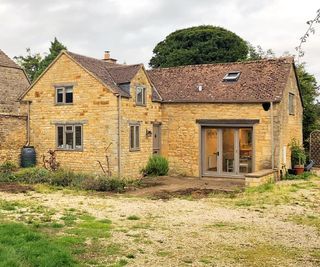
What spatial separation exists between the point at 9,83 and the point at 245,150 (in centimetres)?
2023

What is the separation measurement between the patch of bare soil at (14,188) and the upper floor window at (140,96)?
687cm

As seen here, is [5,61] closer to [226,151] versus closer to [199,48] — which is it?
[199,48]

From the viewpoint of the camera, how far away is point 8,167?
21422mm

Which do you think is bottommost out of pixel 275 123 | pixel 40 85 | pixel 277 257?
pixel 277 257

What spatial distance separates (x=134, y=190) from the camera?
1730 cm

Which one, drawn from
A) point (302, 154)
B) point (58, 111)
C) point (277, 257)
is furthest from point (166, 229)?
point (302, 154)

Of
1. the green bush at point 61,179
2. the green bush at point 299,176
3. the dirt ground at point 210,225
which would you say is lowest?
the dirt ground at point 210,225

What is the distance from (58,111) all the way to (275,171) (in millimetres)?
11059

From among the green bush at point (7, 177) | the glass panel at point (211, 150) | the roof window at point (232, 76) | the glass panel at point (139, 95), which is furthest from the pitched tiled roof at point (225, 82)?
the green bush at point (7, 177)

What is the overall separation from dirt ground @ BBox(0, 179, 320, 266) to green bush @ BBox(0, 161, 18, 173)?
5.59m

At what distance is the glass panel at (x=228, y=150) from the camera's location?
21453mm

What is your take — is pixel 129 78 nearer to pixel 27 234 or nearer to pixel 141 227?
pixel 141 227

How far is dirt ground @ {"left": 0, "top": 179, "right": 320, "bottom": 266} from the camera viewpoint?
807 cm

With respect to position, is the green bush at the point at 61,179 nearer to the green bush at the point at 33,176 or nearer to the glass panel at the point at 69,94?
the green bush at the point at 33,176
